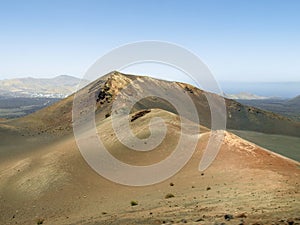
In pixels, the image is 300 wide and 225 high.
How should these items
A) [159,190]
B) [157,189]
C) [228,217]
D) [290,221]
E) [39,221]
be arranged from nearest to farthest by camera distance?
[290,221], [228,217], [39,221], [159,190], [157,189]

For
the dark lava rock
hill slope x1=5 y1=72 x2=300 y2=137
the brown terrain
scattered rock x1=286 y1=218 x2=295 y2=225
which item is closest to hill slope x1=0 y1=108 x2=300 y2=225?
the brown terrain

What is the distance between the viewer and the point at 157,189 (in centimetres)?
2903

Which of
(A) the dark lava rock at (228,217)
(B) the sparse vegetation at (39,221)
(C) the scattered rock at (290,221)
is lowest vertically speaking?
(B) the sparse vegetation at (39,221)

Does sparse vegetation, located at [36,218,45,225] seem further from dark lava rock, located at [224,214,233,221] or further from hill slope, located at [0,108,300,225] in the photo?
dark lava rock, located at [224,214,233,221]

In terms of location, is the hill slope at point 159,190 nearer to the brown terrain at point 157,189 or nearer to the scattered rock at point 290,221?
the brown terrain at point 157,189

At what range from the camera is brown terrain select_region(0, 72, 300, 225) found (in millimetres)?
17719

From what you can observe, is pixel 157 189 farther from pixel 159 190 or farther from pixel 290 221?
pixel 290 221

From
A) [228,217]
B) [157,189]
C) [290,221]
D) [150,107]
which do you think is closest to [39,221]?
[157,189]

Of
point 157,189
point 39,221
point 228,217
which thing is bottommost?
point 39,221

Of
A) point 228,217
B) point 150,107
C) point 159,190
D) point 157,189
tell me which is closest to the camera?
point 228,217

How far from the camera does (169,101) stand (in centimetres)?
11156

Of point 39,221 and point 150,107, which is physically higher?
point 150,107

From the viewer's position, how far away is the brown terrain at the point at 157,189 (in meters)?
A: 17.7

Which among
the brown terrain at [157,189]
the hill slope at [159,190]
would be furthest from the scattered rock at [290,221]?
the hill slope at [159,190]
